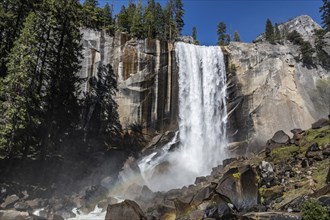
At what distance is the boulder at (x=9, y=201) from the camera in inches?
970

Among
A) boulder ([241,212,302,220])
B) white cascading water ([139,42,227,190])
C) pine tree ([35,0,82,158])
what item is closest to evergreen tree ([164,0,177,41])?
white cascading water ([139,42,227,190])

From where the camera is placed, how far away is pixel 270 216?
14.8 m

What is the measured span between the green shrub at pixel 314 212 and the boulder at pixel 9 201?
69.3 ft

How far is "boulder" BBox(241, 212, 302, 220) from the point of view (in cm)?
1387

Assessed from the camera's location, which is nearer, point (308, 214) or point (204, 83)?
point (308, 214)

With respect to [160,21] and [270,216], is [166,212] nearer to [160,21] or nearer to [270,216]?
[270,216]

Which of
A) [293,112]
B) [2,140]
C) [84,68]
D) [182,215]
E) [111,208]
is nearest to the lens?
[111,208]

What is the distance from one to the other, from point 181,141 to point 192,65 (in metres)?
11.3

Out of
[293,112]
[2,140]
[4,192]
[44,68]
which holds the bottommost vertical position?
[4,192]

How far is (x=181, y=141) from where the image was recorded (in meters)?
42.4

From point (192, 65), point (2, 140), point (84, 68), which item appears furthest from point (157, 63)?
point (2, 140)

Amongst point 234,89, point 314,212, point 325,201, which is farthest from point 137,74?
point 314,212

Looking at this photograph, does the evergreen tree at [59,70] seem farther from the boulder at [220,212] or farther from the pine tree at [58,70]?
the boulder at [220,212]

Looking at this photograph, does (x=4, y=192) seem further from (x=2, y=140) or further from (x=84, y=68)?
(x=84, y=68)
